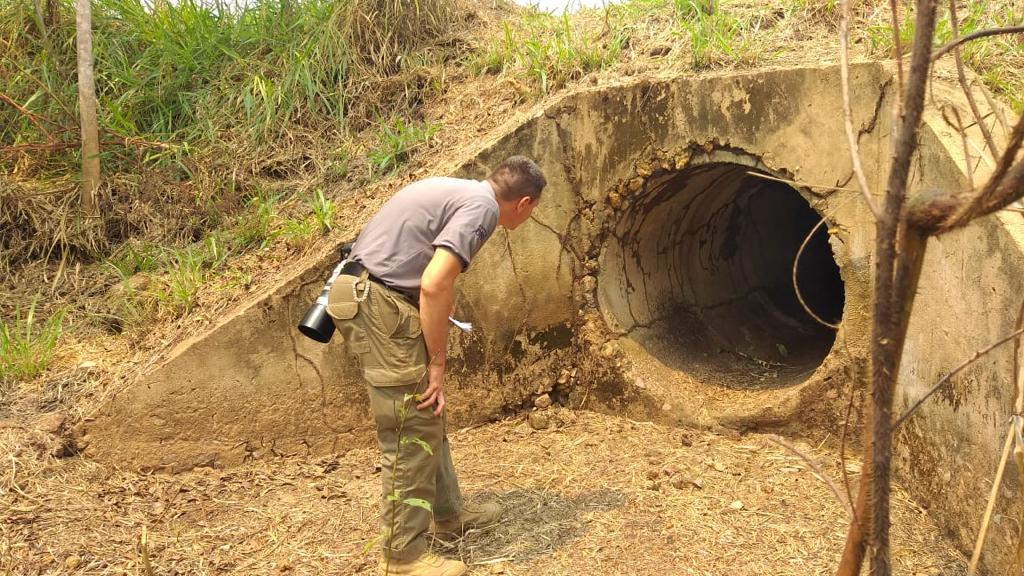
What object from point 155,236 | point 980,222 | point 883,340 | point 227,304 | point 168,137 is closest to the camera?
point 883,340

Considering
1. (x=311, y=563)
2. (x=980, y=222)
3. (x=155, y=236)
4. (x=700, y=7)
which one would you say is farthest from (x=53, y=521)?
(x=700, y=7)

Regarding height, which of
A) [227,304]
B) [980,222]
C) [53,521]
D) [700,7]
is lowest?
[53,521]

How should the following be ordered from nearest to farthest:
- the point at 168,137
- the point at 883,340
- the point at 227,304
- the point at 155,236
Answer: the point at 883,340 → the point at 227,304 → the point at 155,236 → the point at 168,137

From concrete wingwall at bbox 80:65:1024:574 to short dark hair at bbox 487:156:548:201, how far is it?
3.86 ft

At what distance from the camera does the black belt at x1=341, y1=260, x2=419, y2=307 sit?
140 inches

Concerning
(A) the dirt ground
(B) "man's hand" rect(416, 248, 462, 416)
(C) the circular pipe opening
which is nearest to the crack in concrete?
(C) the circular pipe opening

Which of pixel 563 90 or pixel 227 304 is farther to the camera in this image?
pixel 563 90

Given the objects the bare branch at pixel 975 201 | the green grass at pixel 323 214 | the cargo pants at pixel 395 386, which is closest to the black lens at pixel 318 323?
the cargo pants at pixel 395 386

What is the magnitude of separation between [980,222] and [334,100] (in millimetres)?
4410

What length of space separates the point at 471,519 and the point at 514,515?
29 centimetres

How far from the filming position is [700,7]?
5.91m

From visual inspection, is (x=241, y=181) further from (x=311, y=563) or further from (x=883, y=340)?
(x=883, y=340)

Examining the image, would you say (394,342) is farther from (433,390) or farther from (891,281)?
(891,281)

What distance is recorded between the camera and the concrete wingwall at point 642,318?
3.88m
